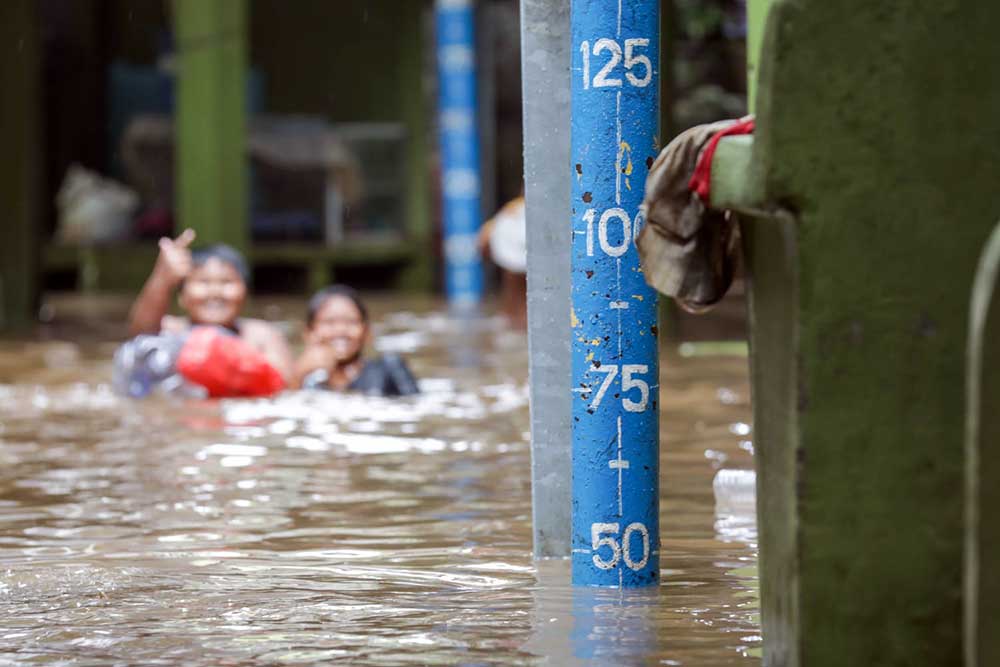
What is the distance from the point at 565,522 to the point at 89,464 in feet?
8.82

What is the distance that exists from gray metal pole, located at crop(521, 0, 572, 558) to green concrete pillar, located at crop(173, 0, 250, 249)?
35.2ft

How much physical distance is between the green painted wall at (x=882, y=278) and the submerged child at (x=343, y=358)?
630cm

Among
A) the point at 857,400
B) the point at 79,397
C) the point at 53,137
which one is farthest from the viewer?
the point at 53,137

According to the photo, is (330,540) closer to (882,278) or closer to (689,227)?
(689,227)

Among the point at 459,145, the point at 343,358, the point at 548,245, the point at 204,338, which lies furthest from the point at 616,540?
the point at 459,145

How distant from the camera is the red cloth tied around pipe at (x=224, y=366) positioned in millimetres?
9555

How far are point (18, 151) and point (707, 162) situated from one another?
40.1ft

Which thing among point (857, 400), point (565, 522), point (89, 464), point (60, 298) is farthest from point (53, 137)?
point (857, 400)

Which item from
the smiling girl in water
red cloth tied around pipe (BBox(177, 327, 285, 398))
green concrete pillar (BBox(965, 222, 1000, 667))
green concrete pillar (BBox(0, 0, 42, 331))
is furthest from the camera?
green concrete pillar (BBox(0, 0, 42, 331))

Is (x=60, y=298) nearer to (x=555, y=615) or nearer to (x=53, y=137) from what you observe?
(x=53, y=137)

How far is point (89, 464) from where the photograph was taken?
741 centimetres

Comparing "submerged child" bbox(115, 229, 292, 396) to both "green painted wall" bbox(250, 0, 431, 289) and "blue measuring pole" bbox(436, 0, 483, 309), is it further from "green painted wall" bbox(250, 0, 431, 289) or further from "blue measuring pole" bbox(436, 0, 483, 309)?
"green painted wall" bbox(250, 0, 431, 289)

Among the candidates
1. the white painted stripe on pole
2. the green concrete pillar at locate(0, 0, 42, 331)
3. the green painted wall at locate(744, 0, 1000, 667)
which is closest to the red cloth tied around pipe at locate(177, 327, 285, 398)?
the green concrete pillar at locate(0, 0, 42, 331)

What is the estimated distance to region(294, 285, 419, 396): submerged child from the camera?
9.83 m
